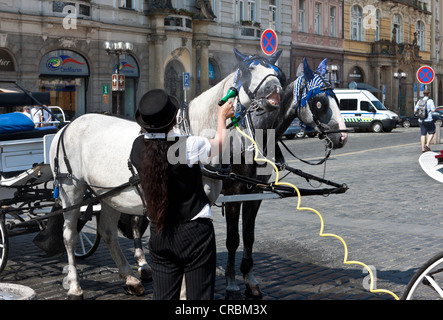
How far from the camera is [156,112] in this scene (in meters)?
3.70

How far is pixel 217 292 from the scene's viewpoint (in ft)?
19.2

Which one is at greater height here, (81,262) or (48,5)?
(48,5)

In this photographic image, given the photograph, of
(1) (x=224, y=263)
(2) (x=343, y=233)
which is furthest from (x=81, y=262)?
(2) (x=343, y=233)

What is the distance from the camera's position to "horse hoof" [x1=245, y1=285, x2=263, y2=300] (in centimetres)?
571

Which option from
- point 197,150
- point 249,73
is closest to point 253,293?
point 249,73

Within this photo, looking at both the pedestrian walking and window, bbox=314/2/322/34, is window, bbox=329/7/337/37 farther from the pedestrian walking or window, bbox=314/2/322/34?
the pedestrian walking

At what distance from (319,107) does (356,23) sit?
45.8 metres

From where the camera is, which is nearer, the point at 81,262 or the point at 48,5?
the point at 81,262

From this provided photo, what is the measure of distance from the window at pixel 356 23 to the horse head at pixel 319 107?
44936 mm

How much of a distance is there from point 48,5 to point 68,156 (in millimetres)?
21814

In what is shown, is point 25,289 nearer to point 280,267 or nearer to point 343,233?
point 280,267

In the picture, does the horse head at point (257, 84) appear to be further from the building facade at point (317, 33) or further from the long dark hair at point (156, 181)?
the building facade at point (317, 33)

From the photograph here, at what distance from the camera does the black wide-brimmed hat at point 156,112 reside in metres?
3.71

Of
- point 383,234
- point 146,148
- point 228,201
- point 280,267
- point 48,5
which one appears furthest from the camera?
point 48,5
